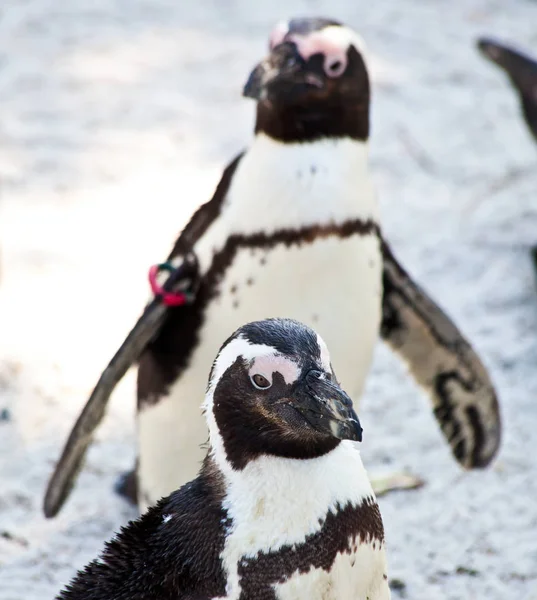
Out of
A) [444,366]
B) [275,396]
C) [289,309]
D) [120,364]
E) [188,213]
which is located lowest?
[188,213]

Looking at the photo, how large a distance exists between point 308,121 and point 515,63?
2.11 metres

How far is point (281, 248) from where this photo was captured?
7.02ft

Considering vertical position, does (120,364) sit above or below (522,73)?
above

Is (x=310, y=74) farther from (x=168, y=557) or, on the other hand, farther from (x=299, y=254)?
(x=168, y=557)

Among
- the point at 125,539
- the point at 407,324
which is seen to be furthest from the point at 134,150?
the point at 125,539

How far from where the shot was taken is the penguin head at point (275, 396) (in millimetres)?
1493

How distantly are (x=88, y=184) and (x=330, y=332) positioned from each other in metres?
2.11

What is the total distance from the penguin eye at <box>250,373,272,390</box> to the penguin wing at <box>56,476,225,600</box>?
6.6 inches

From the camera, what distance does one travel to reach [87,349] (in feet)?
10.5

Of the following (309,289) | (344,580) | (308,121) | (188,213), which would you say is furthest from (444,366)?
(188,213)

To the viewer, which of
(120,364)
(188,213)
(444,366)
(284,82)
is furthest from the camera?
(188,213)

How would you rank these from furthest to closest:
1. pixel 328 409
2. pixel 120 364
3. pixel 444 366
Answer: pixel 444 366 → pixel 120 364 → pixel 328 409

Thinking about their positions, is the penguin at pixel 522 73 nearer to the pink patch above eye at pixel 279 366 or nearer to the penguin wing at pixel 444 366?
the penguin wing at pixel 444 366

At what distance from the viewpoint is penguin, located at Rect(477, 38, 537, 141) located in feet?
13.0
